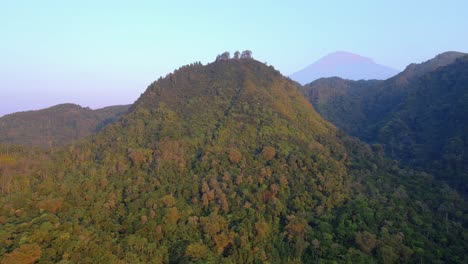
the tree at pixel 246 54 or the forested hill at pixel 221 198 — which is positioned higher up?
the tree at pixel 246 54

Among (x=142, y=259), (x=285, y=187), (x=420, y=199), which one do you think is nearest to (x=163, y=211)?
(x=142, y=259)

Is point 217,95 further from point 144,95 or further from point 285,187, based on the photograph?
point 285,187

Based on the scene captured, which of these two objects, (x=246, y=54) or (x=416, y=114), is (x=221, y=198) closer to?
(x=246, y=54)

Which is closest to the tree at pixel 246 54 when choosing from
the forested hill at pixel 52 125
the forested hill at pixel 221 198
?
the forested hill at pixel 221 198

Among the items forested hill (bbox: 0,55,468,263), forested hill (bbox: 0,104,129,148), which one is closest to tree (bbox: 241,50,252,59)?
forested hill (bbox: 0,55,468,263)

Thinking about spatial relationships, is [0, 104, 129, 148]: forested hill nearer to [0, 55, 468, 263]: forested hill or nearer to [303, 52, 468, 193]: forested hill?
[0, 55, 468, 263]: forested hill

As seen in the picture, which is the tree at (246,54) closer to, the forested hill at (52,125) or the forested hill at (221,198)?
the forested hill at (221,198)
